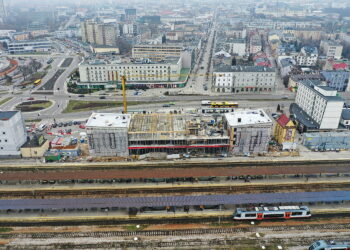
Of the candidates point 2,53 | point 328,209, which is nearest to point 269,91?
point 328,209

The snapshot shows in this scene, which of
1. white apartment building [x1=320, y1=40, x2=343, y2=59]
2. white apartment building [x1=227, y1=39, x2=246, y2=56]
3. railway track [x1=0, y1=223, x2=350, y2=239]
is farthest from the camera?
white apartment building [x1=227, y1=39, x2=246, y2=56]

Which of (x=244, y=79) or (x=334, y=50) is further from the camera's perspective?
(x=334, y=50)

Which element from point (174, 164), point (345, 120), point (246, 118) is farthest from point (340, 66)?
point (174, 164)

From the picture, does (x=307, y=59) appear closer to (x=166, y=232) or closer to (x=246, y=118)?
(x=246, y=118)

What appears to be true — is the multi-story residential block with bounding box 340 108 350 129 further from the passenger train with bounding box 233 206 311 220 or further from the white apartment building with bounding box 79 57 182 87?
the white apartment building with bounding box 79 57 182 87

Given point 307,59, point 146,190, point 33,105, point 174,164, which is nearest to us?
point 146,190

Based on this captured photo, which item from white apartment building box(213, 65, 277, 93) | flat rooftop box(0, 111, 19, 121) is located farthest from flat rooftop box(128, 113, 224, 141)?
white apartment building box(213, 65, 277, 93)
